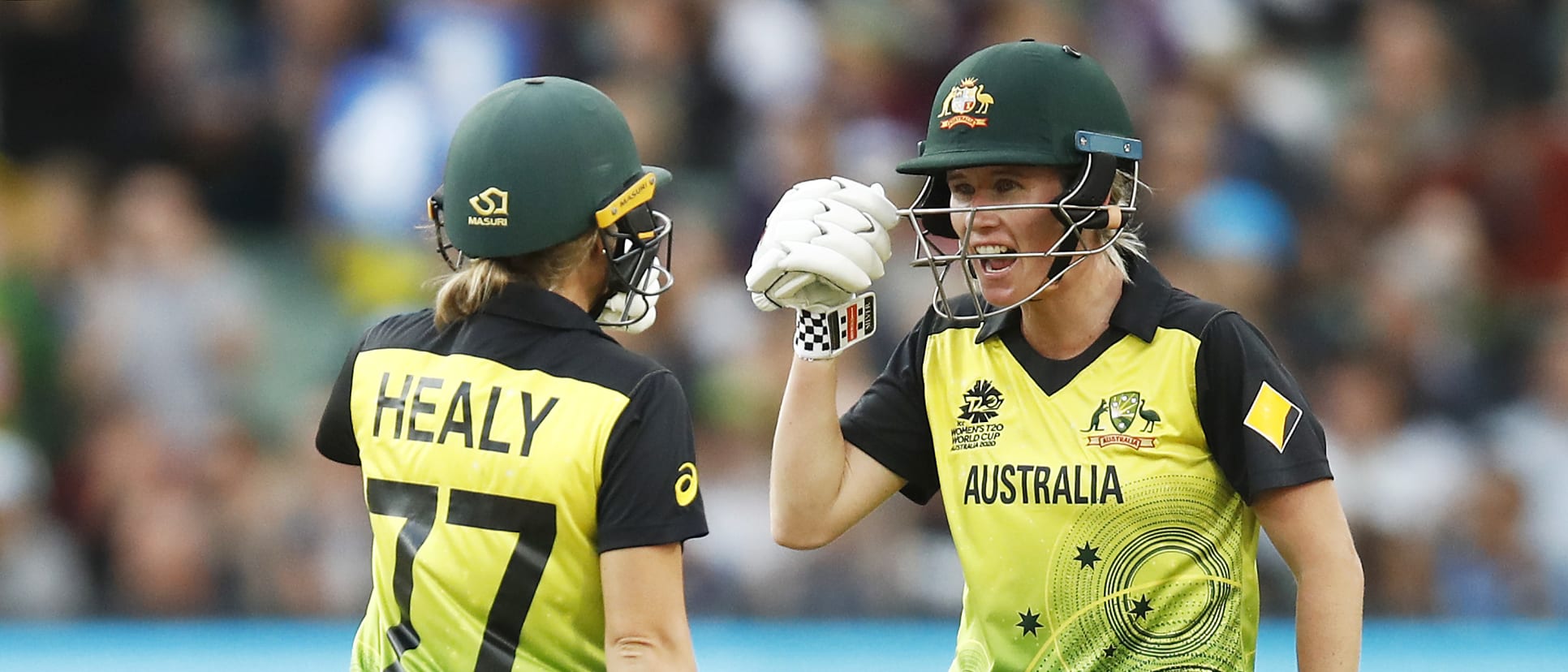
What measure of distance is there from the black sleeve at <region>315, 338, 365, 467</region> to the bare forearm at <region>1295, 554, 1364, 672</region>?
1708 millimetres

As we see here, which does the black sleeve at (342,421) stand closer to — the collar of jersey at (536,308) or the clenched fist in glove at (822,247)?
the collar of jersey at (536,308)

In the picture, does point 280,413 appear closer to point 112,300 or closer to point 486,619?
point 112,300

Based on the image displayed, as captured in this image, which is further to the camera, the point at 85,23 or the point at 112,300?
the point at 85,23

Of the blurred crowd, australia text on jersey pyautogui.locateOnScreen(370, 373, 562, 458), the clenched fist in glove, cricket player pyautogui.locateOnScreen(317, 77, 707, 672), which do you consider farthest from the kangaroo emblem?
the blurred crowd

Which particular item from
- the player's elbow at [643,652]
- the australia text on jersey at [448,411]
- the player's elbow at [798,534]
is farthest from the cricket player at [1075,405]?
the player's elbow at [643,652]

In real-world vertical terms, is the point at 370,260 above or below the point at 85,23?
below

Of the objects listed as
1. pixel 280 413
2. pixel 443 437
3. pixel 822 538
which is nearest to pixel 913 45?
pixel 280 413

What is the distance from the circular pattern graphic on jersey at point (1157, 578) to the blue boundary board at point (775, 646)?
295cm

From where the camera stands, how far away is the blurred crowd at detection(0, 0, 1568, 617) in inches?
310

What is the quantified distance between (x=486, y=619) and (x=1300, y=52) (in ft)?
24.2

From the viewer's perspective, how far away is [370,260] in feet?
28.4

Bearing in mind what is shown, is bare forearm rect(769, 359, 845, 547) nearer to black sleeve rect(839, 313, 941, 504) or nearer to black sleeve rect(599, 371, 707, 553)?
black sleeve rect(839, 313, 941, 504)

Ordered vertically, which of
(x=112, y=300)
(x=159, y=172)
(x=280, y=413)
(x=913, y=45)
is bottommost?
(x=280, y=413)

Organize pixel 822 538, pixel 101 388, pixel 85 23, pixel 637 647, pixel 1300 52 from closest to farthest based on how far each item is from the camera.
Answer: pixel 637 647, pixel 822 538, pixel 101 388, pixel 85 23, pixel 1300 52
